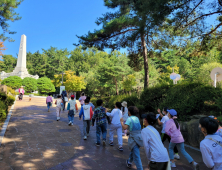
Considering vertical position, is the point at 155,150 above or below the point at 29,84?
below

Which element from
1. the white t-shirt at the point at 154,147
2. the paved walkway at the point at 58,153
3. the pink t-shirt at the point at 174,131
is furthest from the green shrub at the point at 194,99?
the white t-shirt at the point at 154,147

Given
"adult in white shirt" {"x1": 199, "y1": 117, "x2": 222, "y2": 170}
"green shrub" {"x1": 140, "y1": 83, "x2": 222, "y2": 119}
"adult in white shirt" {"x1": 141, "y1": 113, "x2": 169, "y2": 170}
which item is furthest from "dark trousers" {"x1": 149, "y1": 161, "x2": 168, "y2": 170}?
"green shrub" {"x1": 140, "y1": 83, "x2": 222, "y2": 119}

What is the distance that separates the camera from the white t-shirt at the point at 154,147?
2.60 metres

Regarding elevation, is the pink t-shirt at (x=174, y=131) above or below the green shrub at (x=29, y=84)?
below

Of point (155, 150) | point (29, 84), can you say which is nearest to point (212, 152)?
point (155, 150)

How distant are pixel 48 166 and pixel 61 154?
2.61ft

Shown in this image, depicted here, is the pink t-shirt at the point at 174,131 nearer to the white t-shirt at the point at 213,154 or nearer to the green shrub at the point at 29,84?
the white t-shirt at the point at 213,154

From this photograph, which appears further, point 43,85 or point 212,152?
point 43,85

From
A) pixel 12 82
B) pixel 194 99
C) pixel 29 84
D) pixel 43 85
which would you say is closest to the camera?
pixel 194 99

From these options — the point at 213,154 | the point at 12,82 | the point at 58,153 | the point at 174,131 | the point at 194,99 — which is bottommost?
the point at 58,153

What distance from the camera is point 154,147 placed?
2.65m

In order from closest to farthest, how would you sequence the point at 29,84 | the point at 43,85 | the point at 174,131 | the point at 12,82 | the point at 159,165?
1. the point at 159,165
2. the point at 174,131
3. the point at 12,82
4. the point at 29,84
5. the point at 43,85

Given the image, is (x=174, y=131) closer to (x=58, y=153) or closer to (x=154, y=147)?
(x=154, y=147)

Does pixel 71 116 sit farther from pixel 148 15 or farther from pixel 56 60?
pixel 56 60
